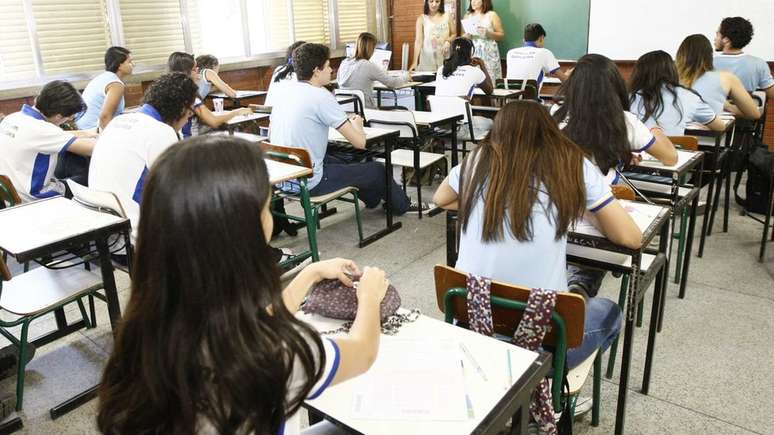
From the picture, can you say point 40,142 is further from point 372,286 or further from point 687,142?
point 687,142

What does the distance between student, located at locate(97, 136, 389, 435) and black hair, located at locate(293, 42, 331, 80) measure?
2.78 meters

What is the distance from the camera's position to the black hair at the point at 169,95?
264 centimetres

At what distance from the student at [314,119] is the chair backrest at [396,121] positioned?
1.45ft

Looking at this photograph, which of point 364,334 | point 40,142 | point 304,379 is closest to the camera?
point 304,379

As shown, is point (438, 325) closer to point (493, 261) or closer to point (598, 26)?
point (493, 261)

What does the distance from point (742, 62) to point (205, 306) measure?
4.54m

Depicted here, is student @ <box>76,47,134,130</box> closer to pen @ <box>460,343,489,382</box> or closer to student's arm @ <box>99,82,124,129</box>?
student's arm @ <box>99,82,124,129</box>

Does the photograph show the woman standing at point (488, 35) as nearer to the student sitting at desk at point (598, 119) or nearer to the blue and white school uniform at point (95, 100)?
the blue and white school uniform at point (95, 100)

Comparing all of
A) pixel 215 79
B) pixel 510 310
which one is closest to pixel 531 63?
pixel 215 79

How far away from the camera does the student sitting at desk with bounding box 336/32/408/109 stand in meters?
5.61

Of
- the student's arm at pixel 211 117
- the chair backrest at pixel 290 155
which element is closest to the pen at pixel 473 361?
the chair backrest at pixel 290 155

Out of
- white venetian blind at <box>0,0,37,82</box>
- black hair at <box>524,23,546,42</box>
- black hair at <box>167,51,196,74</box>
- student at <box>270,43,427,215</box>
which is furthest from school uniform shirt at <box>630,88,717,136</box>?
white venetian blind at <box>0,0,37,82</box>

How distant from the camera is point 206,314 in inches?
34.7

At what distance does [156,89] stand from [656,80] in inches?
96.4
